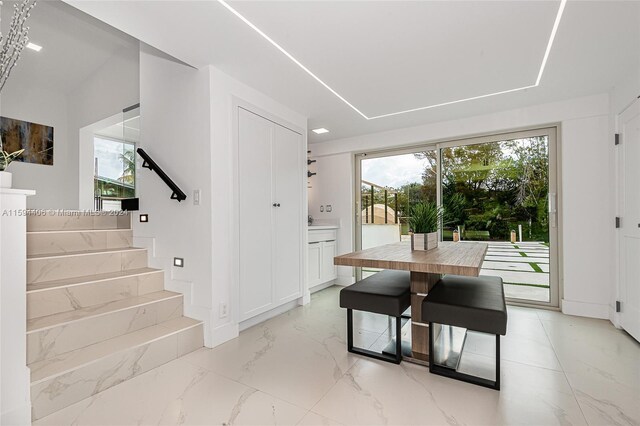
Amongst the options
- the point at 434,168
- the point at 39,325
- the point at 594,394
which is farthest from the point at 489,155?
the point at 39,325

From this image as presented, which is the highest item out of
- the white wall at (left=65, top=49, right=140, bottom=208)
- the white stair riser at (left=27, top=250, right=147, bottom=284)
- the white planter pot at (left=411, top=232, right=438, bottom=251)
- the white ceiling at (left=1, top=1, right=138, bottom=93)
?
the white ceiling at (left=1, top=1, right=138, bottom=93)

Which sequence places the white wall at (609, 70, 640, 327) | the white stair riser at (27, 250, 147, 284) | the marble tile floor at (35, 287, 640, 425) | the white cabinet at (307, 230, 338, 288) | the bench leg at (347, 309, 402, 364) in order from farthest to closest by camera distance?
Answer: the white cabinet at (307, 230, 338, 288) → the white wall at (609, 70, 640, 327) → the white stair riser at (27, 250, 147, 284) → the bench leg at (347, 309, 402, 364) → the marble tile floor at (35, 287, 640, 425)

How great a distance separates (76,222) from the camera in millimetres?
2996

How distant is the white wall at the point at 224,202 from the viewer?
8.14 ft

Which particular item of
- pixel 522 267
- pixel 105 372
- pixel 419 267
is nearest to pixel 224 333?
pixel 105 372

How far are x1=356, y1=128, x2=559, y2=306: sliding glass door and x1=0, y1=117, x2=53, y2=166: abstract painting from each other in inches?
200

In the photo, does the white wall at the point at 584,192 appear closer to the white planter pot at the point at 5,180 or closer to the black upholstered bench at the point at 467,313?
the black upholstered bench at the point at 467,313

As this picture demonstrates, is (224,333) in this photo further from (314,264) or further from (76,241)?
(314,264)

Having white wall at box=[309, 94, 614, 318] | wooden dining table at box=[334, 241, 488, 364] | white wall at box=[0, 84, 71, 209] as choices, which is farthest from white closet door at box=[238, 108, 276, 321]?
white wall at box=[0, 84, 71, 209]

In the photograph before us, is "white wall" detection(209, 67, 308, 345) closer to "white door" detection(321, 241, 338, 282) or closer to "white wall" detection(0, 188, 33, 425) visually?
"white wall" detection(0, 188, 33, 425)

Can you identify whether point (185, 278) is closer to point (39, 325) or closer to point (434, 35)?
point (39, 325)

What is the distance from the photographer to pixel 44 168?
14.0ft

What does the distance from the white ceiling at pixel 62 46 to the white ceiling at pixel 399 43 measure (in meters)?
1.52

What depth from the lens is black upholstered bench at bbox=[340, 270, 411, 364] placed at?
2.05 metres
